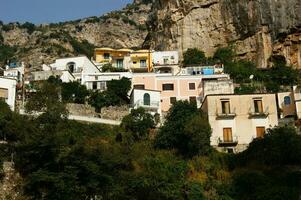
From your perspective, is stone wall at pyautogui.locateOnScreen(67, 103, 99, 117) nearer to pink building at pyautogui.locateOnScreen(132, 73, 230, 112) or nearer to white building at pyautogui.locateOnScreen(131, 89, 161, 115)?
white building at pyautogui.locateOnScreen(131, 89, 161, 115)

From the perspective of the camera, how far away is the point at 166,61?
64688mm

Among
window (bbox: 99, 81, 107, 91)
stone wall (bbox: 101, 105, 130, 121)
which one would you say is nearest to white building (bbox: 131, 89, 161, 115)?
stone wall (bbox: 101, 105, 130, 121)

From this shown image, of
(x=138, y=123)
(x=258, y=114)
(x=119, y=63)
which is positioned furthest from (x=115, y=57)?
(x=258, y=114)

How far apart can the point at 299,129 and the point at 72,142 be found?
1889 cm

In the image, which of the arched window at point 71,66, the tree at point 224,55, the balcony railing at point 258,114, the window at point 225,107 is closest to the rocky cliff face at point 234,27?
the tree at point 224,55

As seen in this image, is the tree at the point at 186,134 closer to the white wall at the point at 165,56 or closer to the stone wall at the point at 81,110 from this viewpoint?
the stone wall at the point at 81,110

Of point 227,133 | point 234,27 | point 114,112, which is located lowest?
point 227,133

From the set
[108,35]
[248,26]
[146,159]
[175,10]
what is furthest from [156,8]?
[146,159]

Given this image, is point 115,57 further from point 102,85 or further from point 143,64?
point 102,85

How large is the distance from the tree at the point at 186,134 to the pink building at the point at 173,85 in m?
12.5

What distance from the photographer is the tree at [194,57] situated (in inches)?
2532

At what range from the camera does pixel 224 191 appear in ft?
111

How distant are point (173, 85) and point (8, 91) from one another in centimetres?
1728

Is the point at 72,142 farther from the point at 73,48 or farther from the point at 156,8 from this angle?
the point at 73,48
